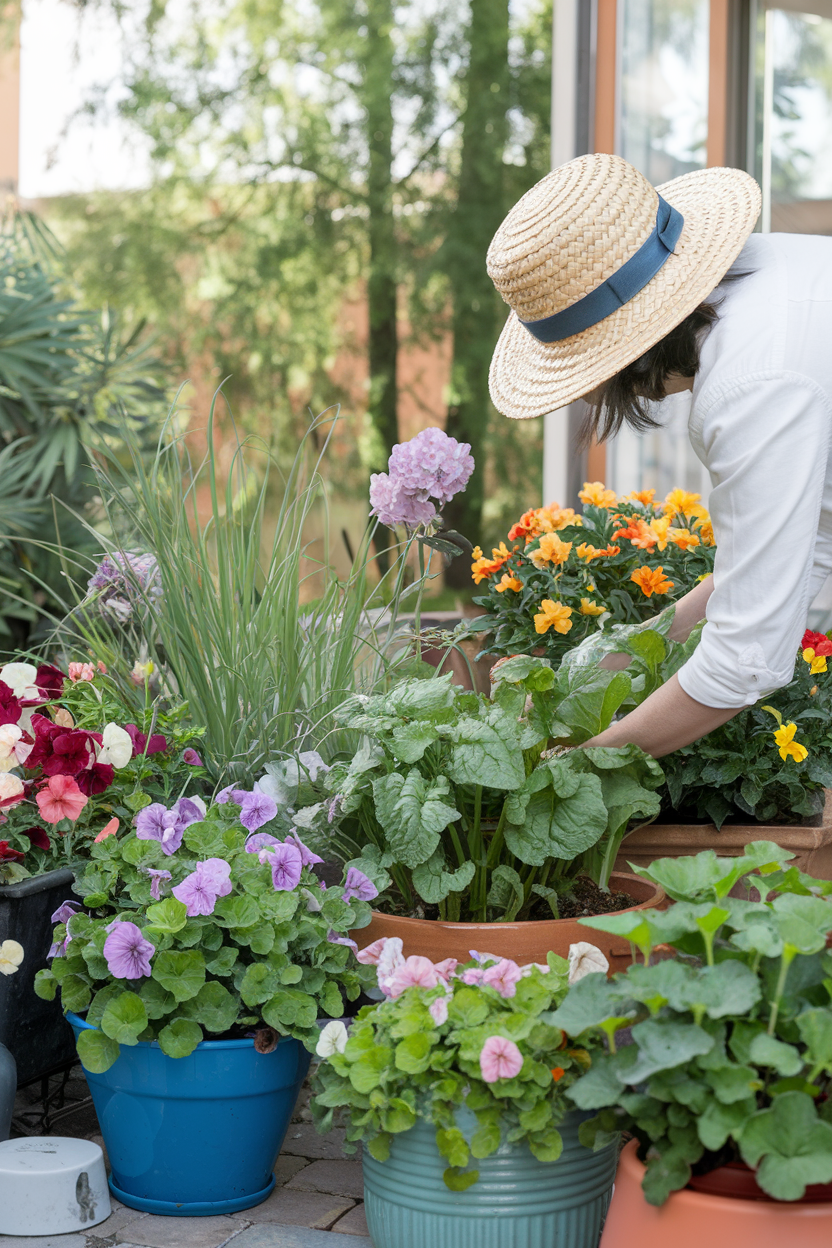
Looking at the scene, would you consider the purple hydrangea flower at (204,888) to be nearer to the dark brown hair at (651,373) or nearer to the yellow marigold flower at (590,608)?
the dark brown hair at (651,373)

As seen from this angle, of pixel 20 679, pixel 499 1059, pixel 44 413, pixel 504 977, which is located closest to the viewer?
pixel 499 1059

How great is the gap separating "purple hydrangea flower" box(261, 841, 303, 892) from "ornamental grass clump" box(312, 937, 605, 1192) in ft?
0.73

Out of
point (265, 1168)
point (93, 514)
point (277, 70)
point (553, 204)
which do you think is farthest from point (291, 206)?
point (265, 1168)

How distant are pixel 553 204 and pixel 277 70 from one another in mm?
6250

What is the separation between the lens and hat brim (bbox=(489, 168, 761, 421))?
1378mm

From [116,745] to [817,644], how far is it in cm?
108

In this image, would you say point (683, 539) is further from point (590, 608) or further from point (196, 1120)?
point (196, 1120)

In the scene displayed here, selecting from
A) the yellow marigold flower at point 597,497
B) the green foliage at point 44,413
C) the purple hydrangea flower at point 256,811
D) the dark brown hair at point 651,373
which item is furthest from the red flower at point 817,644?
the green foliage at point 44,413

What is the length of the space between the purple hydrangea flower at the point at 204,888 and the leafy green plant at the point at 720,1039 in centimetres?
47

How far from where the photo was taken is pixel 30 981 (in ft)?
5.17

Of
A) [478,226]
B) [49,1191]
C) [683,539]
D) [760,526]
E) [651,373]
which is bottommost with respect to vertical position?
[49,1191]

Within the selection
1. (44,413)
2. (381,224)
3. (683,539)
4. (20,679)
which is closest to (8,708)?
(20,679)

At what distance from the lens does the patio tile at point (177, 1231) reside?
1380 millimetres

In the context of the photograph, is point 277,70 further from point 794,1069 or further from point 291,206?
point 794,1069
